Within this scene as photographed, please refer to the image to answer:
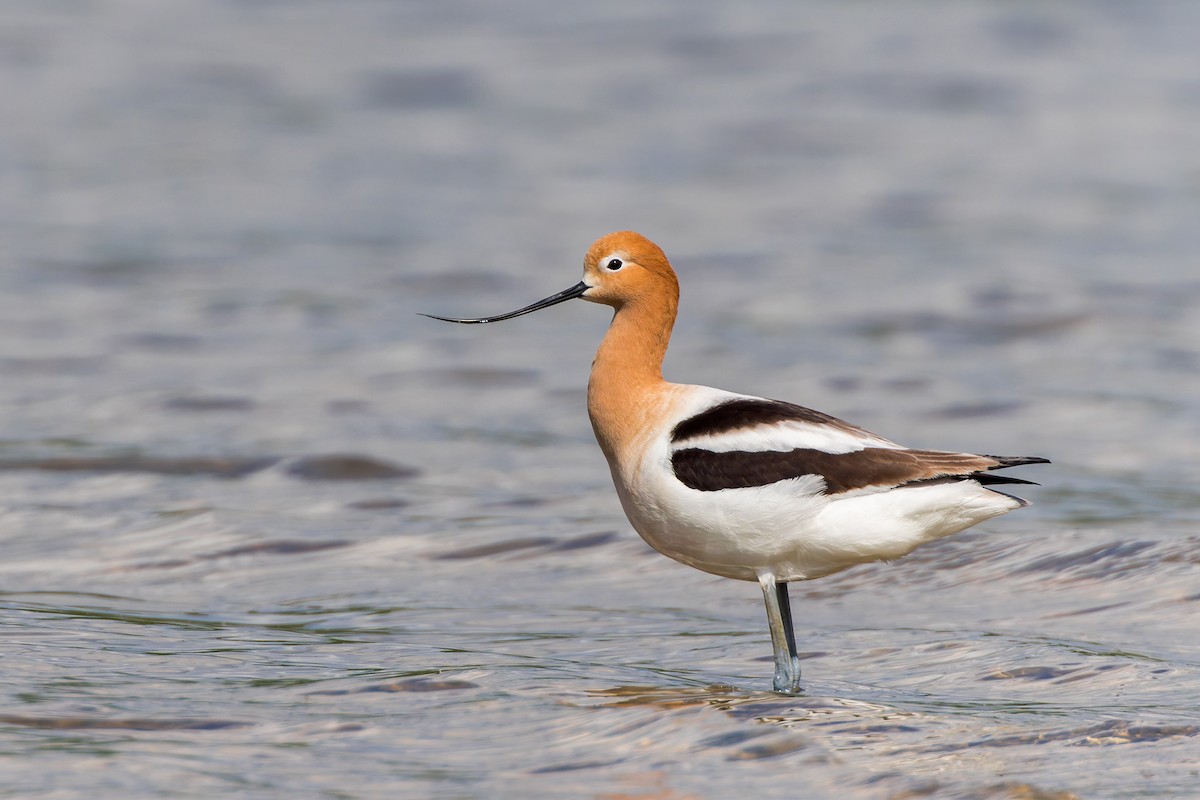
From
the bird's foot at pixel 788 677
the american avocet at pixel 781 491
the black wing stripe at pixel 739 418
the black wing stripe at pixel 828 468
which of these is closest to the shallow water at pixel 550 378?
the bird's foot at pixel 788 677

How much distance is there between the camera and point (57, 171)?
20609 mm

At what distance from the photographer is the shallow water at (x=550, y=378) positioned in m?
6.21

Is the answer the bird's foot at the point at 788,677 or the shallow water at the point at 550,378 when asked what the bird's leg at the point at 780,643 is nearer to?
the bird's foot at the point at 788,677

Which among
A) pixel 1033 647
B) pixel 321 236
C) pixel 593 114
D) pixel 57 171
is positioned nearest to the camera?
pixel 1033 647

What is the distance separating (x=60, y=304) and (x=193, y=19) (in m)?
11.7

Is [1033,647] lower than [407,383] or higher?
lower

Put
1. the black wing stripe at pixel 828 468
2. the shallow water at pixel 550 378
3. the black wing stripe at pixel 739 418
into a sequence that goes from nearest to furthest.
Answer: the shallow water at pixel 550 378 < the black wing stripe at pixel 828 468 < the black wing stripe at pixel 739 418

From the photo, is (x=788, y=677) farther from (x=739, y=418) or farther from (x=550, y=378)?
(x=550, y=378)

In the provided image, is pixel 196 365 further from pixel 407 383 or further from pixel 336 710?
pixel 336 710

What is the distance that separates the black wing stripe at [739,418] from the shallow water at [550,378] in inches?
40.5

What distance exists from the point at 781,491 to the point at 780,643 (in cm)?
66

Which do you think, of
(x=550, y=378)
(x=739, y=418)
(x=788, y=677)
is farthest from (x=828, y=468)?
(x=550, y=378)

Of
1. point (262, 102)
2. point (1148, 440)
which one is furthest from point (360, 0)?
point (1148, 440)

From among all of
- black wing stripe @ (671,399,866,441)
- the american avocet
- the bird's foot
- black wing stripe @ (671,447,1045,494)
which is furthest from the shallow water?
black wing stripe @ (671,399,866,441)
